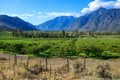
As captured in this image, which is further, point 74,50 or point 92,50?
point 74,50

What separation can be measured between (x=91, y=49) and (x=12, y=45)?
2395 cm

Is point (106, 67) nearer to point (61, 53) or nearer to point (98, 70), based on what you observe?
point (98, 70)

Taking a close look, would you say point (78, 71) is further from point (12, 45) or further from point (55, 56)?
point (12, 45)

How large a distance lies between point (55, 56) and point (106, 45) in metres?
15.1

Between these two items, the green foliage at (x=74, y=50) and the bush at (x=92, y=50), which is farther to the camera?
the green foliage at (x=74, y=50)

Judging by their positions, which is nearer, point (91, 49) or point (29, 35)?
point (91, 49)

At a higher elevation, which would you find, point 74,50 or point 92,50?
point 92,50

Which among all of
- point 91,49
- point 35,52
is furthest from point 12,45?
point 91,49

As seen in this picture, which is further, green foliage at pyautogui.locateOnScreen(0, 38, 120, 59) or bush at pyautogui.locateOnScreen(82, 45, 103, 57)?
green foliage at pyautogui.locateOnScreen(0, 38, 120, 59)

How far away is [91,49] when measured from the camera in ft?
219

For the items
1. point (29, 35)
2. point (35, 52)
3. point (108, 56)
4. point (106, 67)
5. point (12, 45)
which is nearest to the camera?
point (106, 67)

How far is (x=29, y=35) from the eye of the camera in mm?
180750

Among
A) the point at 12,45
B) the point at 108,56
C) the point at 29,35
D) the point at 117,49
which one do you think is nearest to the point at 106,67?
the point at 108,56

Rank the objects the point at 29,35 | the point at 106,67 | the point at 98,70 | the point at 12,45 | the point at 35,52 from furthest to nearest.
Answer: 1. the point at 29,35
2. the point at 12,45
3. the point at 35,52
4. the point at 106,67
5. the point at 98,70
